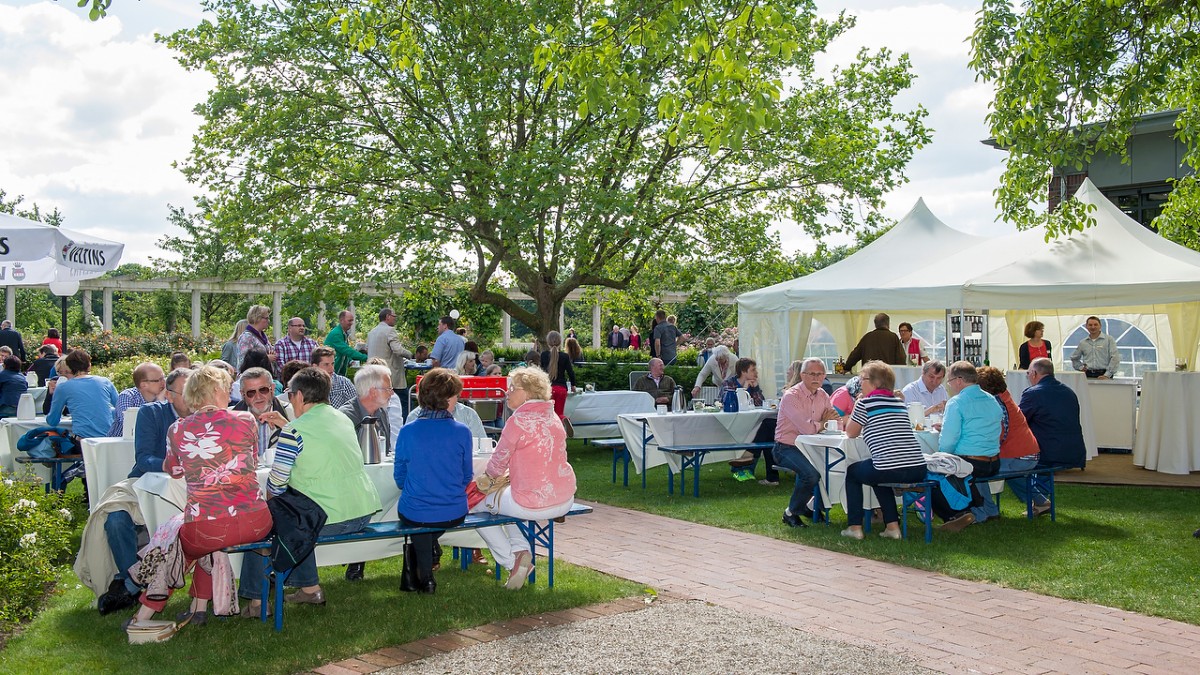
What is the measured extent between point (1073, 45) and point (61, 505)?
952 cm

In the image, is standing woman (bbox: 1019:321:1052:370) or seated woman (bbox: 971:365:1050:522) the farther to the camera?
standing woman (bbox: 1019:321:1052:370)

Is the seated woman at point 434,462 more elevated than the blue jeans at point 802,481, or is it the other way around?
the seated woman at point 434,462

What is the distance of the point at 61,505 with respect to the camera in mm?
7012

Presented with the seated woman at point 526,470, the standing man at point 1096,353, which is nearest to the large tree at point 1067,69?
the standing man at point 1096,353

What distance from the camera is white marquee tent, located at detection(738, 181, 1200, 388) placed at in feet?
37.2

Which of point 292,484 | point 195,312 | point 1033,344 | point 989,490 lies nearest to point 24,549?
point 292,484

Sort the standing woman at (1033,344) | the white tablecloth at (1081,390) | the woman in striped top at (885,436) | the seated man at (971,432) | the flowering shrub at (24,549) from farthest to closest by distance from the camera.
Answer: the standing woman at (1033,344), the white tablecloth at (1081,390), the seated man at (971,432), the woman in striped top at (885,436), the flowering shrub at (24,549)

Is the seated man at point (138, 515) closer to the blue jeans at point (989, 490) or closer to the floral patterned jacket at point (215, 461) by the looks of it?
the floral patterned jacket at point (215, 461)

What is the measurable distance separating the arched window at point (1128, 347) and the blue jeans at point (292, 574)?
45.4 feet

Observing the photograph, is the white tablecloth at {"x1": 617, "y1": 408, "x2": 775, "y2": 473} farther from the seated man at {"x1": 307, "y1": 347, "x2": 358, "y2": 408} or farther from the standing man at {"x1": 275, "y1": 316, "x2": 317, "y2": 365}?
the standing man at {"x1": 275, "y1": 316, "x2": 317, "y2": 365}

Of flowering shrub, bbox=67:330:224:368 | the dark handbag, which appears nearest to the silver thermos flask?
the dark handbag

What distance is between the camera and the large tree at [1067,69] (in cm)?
1013

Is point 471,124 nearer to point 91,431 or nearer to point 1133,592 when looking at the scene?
point 91,431

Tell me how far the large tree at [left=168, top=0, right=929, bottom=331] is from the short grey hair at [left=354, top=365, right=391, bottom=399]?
871 centimetres
